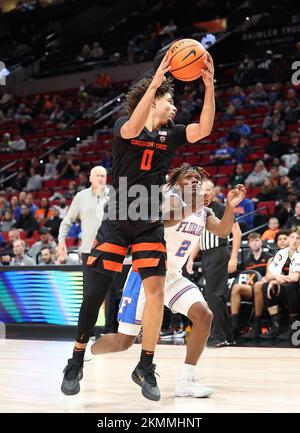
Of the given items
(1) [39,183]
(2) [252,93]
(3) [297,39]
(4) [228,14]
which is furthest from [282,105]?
(4) [228,14]

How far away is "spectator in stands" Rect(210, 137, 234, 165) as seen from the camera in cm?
1641

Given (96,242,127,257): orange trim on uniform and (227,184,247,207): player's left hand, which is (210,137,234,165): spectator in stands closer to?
(227,184,247,207): player's left hand

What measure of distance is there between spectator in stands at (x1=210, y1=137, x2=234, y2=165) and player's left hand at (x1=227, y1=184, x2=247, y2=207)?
445 inches

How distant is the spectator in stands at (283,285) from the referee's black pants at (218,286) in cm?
68

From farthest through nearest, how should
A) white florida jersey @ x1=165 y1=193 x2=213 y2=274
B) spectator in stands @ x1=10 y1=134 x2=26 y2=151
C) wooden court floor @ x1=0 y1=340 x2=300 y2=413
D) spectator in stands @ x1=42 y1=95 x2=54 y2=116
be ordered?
spectator in stands @ x1=42 y1=95 x2=54 y2=116
spectator in stands @ x1=10 y1=134 x2=26 y2=151
white florida jersey @ x1=165 y1=193 x2=213 y2=274
wooden court floor @ x1=0 y1=340 x2=300 y2=413

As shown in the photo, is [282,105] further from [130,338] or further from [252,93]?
[130,338]

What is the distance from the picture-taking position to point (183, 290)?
17.2 ft

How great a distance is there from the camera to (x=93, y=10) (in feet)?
94.1

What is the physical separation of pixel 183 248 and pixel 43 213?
1187 cm

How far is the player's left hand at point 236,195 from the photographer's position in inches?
198

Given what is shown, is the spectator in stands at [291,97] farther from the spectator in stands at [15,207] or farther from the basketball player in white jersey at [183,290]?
the basketball player in white jersey at [183,290]

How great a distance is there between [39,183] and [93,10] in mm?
11044

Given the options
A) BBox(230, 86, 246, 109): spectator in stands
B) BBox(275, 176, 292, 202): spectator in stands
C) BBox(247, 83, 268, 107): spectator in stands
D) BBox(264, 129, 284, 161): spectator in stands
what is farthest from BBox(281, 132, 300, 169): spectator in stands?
BBox(230, 86, 246, 109): spectator in stands

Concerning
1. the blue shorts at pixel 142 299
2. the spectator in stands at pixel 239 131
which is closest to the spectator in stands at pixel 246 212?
the spectator in stands at pixel 239 131
